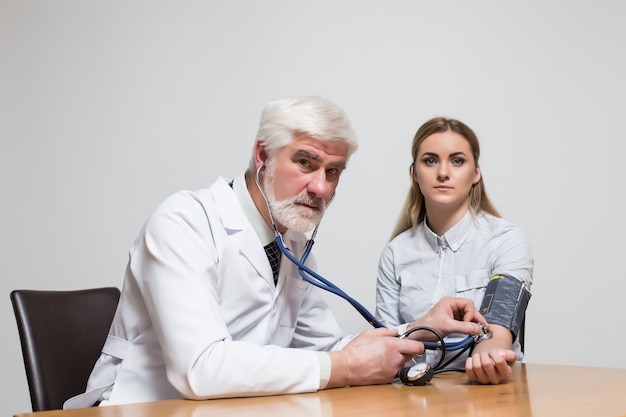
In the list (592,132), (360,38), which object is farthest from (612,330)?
(360,38)

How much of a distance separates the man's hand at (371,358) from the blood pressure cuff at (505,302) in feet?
1.52

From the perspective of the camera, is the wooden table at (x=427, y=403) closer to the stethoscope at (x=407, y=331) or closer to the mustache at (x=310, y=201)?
the stethoscope at (x=407, y=331)

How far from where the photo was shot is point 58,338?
194cm

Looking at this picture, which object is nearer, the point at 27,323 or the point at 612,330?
the point at 27,323

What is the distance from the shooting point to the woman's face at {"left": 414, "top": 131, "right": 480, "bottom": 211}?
8.47ft

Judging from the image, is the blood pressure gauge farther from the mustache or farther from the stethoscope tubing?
the mustache

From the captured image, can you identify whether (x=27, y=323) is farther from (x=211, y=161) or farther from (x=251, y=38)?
(x=251, y=38)

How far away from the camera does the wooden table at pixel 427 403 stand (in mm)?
1278

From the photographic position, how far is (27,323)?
187 centimetres

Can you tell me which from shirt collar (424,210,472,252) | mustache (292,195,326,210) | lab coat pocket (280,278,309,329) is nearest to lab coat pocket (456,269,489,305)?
shirt collar (424,210,472,252)

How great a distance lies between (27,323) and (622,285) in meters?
2.50

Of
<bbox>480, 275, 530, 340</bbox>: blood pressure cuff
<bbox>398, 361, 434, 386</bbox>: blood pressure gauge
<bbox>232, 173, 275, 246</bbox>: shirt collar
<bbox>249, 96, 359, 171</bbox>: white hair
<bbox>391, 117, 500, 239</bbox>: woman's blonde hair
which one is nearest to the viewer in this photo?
<bbox>398, 361, 434, 386</bbox>: blood pressure gauge

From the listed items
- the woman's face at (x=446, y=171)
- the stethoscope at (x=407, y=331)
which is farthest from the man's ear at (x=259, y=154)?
the woman's face at (x=446, y=171)

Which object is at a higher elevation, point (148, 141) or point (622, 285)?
point (148, 141)
